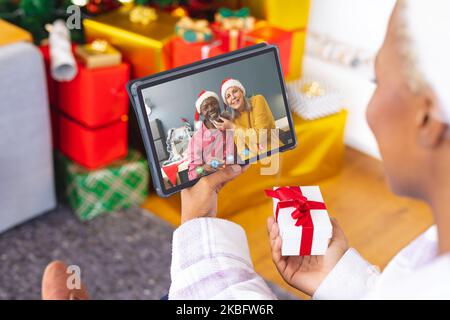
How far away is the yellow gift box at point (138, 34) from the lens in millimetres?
1528

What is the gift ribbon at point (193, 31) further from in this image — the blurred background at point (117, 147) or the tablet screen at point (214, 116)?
the tablet screen at point (214, 116)

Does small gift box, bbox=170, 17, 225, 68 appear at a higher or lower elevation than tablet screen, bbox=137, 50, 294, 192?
lower

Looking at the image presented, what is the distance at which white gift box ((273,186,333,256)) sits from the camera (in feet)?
2.34

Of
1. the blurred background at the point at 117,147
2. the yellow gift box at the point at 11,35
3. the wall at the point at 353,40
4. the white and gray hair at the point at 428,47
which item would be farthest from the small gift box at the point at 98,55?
the white and gray hair at the point at 428,47

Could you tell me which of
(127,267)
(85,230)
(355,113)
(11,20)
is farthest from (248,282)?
(355,113)

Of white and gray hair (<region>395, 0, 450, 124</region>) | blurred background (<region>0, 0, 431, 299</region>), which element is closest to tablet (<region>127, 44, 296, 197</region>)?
white and gray hair (<region>395, 0, 450, 124</region>)

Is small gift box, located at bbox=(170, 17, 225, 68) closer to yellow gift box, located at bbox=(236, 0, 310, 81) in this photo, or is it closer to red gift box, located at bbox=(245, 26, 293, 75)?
red gift box, located at bbox=(245, 26, 293, 75)

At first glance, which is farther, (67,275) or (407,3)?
(67,275)

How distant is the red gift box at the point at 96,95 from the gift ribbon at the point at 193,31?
0.56 ft

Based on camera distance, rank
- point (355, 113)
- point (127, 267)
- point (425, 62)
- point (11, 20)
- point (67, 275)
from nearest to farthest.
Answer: point (425, 62) < point (67, 275) < point (127, 267) < point (11, 20) < point (355, 113)

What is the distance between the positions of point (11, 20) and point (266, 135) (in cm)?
114

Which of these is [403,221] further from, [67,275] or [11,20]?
[11,20]

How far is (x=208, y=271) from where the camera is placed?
0.62 metres

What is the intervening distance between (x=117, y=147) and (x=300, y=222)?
3.27 feet
